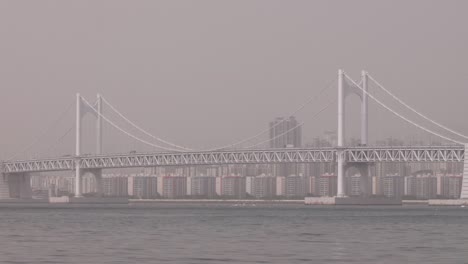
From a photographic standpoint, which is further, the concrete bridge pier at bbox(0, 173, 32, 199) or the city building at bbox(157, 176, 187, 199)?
the city building at bbox(157, 176, 187, 199)

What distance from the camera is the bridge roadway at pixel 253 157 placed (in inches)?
3568

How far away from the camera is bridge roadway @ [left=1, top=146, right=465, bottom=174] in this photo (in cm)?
9062

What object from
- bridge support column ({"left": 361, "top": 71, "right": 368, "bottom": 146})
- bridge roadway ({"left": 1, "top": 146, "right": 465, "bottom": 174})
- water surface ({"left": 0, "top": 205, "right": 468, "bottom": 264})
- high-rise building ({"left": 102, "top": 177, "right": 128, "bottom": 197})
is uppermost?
bridge support column ({"left": 361, "top": 71, "right": 368, "bottom": 146})

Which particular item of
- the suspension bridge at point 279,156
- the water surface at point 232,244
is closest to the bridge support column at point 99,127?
the suspension bridge at point 279,156

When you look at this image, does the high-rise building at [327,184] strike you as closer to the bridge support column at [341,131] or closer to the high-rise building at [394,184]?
the high-rise building at [394,184]

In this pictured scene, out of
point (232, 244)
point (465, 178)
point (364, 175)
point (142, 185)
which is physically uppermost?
point (364, 175)

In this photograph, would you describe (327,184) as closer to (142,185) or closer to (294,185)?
(294,185)

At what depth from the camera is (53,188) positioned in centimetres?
17988

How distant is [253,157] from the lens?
99938mm

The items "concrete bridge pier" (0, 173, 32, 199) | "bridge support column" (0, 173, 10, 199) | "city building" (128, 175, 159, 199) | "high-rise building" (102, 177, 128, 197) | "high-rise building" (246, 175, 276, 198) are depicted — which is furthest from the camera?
"high-rise building" (102, 177, 128, 197)

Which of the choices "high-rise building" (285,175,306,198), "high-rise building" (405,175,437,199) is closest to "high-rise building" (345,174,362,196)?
"high-rise building" (405,175,437,199)

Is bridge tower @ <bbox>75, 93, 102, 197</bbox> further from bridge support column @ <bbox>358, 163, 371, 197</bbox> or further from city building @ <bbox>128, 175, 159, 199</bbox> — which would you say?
city building @ <bbox>128, 175, 159, 199</bbox>

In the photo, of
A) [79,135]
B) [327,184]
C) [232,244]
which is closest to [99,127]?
[79,135]

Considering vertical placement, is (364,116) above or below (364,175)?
above
